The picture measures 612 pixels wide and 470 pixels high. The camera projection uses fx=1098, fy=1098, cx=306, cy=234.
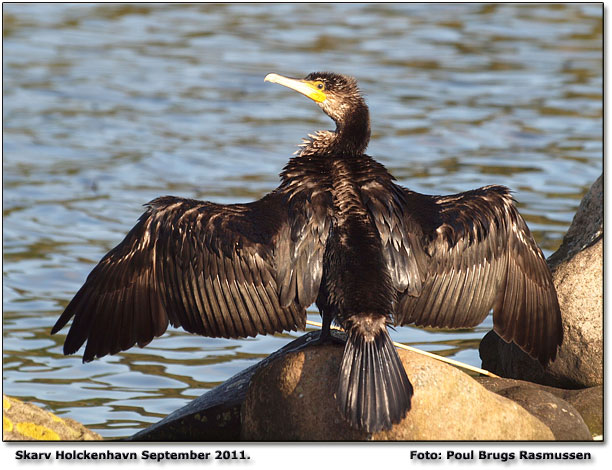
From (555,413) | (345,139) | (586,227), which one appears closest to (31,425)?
(345,139)

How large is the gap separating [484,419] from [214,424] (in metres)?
1.64

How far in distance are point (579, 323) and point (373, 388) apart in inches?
68.8

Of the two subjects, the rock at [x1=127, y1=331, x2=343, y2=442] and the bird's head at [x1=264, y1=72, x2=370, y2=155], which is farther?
the bird's head at [x1=264, y1=72, x2=370, y2=155]

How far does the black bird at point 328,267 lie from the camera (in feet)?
18.3

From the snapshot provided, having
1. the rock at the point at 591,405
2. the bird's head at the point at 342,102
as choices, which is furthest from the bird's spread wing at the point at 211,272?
the rock at the point at 591,405

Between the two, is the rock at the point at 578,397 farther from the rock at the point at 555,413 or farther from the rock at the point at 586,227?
the rock at the point at 586,227

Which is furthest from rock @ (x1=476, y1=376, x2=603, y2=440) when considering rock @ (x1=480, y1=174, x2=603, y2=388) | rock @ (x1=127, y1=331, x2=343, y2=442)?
rock @ (x1=127, y1=331, x2=343, y2=442)

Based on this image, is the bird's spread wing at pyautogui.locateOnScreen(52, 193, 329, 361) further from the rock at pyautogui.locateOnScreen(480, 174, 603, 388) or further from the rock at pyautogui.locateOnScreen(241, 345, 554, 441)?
the rock at pyautogui.locateOnScreen(480, 174, 603, 388)

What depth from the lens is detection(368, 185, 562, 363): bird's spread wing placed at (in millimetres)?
5715

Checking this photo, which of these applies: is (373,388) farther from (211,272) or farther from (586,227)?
(586,227)

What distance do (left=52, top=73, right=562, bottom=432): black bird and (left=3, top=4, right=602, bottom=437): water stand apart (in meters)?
1.30

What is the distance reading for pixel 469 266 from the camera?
5.93 m

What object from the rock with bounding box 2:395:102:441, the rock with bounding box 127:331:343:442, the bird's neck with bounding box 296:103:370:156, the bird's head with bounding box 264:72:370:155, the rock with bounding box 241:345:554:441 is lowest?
the rock with bounding box 127:331:343:442

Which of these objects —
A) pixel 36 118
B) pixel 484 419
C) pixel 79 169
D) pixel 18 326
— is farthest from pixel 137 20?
pixel 484 419
